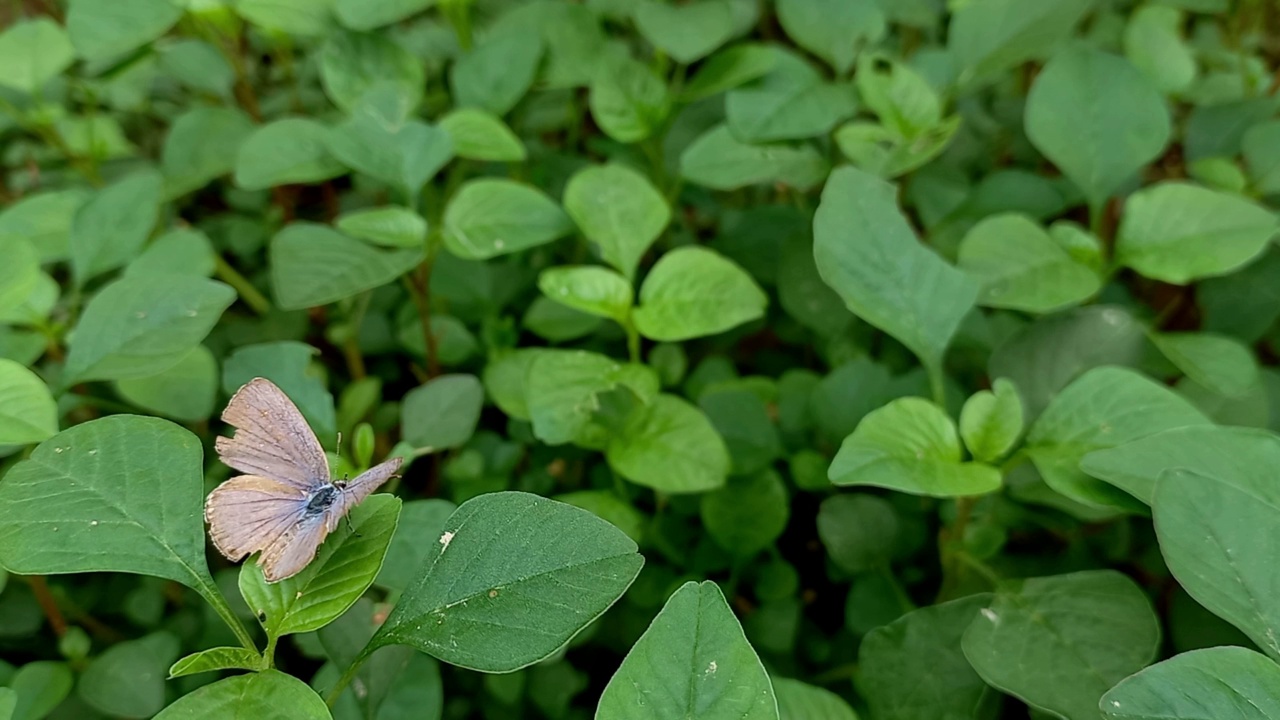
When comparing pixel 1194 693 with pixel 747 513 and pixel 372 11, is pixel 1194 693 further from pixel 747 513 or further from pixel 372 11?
pixel 372 11

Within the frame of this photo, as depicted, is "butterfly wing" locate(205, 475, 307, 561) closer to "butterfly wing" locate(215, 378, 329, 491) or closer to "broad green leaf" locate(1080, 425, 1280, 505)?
"butterfly wing" locate(215, 378, 329, 491)

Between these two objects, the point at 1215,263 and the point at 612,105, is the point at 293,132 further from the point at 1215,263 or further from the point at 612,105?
the point at 1215,263

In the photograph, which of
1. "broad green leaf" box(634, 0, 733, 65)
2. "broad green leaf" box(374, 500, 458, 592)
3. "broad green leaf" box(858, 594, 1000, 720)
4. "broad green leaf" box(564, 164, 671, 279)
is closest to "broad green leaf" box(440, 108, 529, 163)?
"broad green leaf" box(564, 164, 671, 279)

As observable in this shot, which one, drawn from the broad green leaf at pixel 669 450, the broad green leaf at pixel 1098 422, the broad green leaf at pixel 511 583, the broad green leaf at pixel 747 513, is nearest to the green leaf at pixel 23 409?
the broad green leaf at pixel 511 583

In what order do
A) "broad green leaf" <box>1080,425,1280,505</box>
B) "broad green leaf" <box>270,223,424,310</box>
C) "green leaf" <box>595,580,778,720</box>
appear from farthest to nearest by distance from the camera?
"broad green leaf" <box>270,223,424,310</box>
"broad green leaf" <box>1080,425,1280,505</box>
"green leaf" <box>595,580,778,720</box>

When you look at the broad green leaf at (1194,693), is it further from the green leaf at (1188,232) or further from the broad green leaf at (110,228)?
the broad green leaf at (110,228)

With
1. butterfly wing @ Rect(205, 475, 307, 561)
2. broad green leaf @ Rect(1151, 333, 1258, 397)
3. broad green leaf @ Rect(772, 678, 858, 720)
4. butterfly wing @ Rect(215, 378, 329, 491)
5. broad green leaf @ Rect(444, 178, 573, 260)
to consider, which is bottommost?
broad green leaf @ Rect(772, 678, 858, 720)

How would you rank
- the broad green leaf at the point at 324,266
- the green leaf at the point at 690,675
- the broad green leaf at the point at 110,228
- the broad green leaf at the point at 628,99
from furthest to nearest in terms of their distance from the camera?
the broad green leaf at the point at 628,99 < the broad green leaf at the point at 110,228 < the broad green leaf at the point at 324,266 < the green leaf at the point at 690,675
